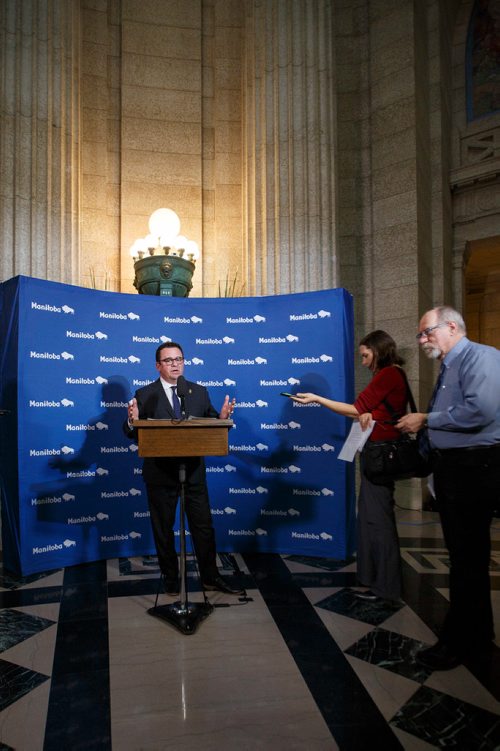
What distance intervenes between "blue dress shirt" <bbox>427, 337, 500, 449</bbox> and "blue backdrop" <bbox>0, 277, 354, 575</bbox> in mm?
1701

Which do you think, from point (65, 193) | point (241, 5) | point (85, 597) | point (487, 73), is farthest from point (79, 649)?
point (487, 73)

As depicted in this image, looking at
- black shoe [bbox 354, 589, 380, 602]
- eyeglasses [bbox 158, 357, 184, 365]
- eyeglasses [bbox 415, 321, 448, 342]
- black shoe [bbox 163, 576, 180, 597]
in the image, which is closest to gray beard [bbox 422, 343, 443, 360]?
eyeglasses [bbox 415, 321, 448, 342]

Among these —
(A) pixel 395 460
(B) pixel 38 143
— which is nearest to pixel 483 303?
(B) pixel 38 143

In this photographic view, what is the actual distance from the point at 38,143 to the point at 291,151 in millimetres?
3066

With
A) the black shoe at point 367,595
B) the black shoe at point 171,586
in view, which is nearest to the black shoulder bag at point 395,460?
the black shoe at point 367,595

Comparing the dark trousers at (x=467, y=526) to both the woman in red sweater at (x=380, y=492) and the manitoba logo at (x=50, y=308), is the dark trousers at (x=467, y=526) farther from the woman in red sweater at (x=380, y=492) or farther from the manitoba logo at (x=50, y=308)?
the manitoba logo at (x=50, y=308)

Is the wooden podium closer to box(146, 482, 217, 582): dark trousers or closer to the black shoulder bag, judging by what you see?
box(146, 482, 217, 582): dark trousers

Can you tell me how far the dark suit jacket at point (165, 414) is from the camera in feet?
10.9

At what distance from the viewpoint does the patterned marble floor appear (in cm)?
197

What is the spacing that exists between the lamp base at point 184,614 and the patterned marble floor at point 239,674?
4cm

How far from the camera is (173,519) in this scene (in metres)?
3.37

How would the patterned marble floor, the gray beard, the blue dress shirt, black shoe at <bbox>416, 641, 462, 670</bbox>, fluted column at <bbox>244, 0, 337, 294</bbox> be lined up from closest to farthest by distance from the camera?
the patterned marble floor
the blue dress shirt
black shoe at <bbox>416, 641, 462, 670</bbox>
the gray beard
fluted column at <bbox>244, 0, 337, 294</bbox>

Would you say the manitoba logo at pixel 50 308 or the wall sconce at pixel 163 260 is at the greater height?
the wall sconce at pixel 163 260

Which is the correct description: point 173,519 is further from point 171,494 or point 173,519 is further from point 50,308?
point 50,308
